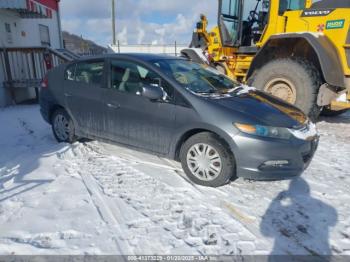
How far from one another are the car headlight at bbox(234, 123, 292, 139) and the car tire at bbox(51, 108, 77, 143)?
3.00 metres

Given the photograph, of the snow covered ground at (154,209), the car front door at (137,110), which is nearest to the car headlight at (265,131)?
the snow covered ground at (154,209)

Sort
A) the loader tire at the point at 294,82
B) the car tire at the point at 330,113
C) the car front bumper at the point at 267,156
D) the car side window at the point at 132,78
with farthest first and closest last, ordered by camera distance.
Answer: the car tire at the point at 330,113, the loader tire at the point at 294,82, the car side window at the point at 132,78, the car front bumper at the point at 267,156

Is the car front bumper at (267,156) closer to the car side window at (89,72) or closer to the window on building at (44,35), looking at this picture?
the car side window at (89,72)

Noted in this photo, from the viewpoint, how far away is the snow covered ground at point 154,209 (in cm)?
246

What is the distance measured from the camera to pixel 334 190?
11.2 ft

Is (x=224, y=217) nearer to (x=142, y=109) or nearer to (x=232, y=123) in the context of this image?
(x=232, y=123)

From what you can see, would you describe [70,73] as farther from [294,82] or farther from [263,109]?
[294,82]

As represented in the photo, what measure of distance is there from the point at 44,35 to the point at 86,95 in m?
10.3

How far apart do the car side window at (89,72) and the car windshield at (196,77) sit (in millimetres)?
986

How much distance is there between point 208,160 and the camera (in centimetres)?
339

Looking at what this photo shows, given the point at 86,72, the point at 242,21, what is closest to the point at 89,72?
the point at 86,72

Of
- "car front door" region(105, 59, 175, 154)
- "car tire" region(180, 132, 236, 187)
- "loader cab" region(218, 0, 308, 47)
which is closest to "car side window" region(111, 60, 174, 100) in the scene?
"car front door" region(105, 59, 175, 154)

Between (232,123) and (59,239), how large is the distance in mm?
2128

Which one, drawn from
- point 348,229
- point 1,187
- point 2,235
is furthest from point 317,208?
point 1,187
